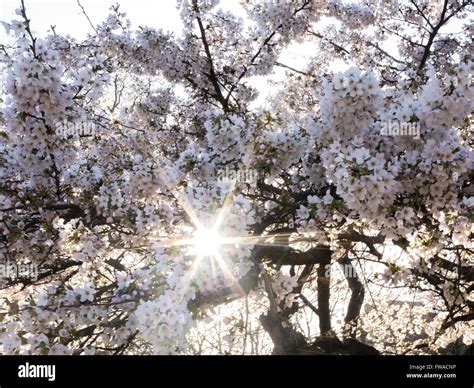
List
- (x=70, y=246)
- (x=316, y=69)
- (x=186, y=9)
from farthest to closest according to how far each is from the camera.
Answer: (x=316, y=69)
(x=186, y=9)
(x=70, y=246)

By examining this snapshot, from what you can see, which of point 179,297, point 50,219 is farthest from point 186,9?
point 179,297

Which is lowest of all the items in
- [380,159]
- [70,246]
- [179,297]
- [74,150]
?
[179,297]

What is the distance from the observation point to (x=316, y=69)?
938cm

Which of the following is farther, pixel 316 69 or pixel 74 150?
pixel 316 69

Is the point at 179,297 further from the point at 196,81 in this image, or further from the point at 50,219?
the point at 196,81

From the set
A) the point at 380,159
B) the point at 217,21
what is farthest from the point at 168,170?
the point at 217,21

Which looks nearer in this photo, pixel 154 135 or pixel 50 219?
pixel 50 219

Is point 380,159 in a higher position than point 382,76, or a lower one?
lower

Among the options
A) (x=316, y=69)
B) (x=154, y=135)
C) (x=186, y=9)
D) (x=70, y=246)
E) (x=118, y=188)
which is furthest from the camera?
(x=316, y=69)

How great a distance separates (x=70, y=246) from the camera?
3.97 metres
